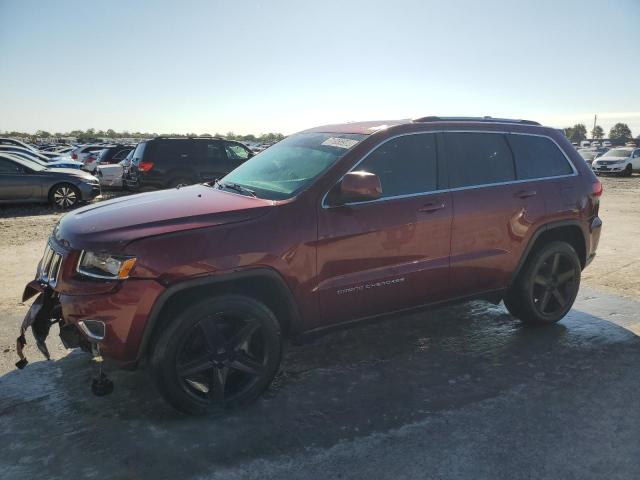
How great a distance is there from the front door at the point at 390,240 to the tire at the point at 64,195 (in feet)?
37.0

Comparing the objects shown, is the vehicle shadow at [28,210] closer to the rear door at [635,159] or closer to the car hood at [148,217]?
the car hood at [148,217]

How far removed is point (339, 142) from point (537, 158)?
1.97m

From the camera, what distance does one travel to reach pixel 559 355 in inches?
164

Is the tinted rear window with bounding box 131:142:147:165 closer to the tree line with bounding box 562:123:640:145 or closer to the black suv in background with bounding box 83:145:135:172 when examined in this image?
the black suv in background with bounding box 83:145:135:172

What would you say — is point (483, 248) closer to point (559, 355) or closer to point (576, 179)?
point (559, 355)

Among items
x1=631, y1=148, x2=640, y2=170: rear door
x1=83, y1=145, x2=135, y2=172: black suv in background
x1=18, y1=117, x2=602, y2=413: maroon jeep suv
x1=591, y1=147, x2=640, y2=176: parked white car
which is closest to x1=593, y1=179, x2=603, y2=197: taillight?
x1=18, y1=117, x2=602, y2=413: maroon jeep suv

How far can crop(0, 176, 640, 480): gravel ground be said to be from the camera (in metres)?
2.72

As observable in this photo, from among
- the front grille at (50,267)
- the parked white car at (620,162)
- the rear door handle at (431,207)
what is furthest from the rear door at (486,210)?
the parked white car at (620,162)

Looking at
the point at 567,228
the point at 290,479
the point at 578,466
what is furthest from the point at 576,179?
the point at 290,479

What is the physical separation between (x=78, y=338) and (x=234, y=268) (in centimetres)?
106

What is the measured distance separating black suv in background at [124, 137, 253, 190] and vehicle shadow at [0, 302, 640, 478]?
952cm

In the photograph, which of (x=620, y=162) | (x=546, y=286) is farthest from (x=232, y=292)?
(x=620, y=162)

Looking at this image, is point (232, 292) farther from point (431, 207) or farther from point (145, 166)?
point (145, 166)

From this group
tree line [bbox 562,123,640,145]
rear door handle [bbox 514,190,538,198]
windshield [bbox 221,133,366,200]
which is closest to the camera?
windshield [bbox 221,133,366,200]
